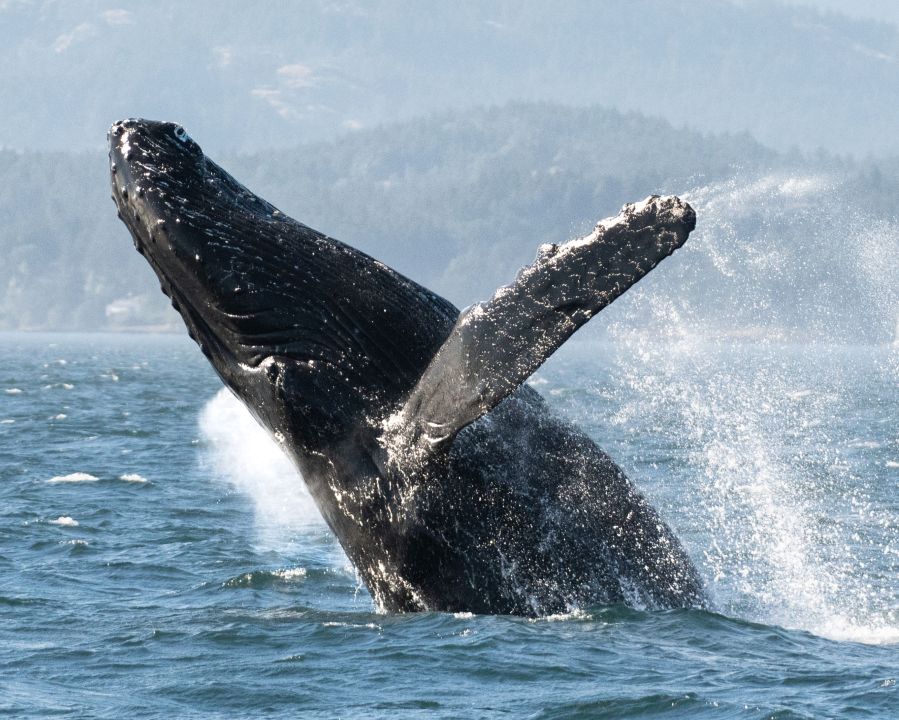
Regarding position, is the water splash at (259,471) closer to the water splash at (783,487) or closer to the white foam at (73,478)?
the white foam at (73,478)

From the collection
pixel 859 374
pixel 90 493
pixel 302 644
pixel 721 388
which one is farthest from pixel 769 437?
pixel 859 374

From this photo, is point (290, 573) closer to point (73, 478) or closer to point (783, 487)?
point (73, 478)

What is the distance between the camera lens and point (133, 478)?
20.1 meters

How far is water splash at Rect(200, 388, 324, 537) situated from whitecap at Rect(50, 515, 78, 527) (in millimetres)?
1956

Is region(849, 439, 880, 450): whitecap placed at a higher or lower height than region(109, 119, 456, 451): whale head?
higher

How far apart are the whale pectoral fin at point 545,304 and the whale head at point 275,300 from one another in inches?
31.1

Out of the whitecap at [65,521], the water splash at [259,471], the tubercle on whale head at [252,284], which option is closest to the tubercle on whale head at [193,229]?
the tubercle on whale head at [252,284]

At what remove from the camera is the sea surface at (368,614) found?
7.75 meters

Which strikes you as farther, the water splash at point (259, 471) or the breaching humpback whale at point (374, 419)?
the water splash at point (259, 471)

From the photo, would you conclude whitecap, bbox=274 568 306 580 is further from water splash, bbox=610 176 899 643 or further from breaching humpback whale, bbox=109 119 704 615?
breaching humpback whale, bbox=109 119 704 615

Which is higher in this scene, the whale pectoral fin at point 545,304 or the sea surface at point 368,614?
the whale pectoral fin at point 545,304

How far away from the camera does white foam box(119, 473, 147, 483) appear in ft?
65.2

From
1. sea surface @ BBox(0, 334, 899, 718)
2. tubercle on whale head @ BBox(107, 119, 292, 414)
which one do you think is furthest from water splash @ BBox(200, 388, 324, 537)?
tubercle on whale head @ BBox(107, 119, 292, 414)

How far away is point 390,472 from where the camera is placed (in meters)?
7.67
